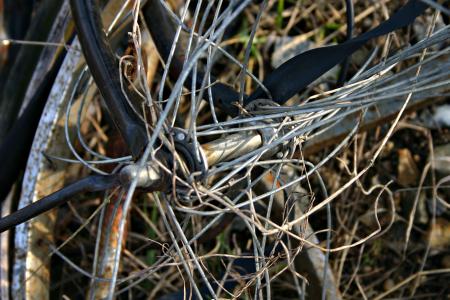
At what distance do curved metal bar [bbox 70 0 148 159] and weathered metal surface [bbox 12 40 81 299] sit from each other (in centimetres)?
56

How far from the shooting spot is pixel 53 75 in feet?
4.50

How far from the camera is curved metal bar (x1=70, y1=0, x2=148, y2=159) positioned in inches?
29.2

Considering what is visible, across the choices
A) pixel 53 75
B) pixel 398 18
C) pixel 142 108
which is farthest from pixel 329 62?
pixel 53 75

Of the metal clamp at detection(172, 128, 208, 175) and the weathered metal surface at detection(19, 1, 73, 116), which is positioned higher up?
the weathered metal surface at detection(19, 1, 73, 116)

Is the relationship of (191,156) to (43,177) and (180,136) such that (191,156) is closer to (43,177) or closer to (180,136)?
(180,136)

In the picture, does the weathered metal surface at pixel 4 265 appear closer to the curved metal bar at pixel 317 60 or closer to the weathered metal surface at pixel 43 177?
the weathered metal surface at pixel 43 177

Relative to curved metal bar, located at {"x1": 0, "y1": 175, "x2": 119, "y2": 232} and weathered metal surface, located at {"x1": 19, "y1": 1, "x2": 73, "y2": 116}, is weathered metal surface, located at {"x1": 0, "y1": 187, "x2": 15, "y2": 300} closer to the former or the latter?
weathered metal surface, located at {"x1": 19, "y1": 1, "x2": 73, "y2": 116}

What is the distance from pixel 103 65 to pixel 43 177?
2.01 ft

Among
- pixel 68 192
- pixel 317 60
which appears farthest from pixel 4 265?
pixel 317 60

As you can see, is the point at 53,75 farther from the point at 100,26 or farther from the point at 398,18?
the point at 398,18

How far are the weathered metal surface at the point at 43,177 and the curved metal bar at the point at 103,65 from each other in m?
0.56

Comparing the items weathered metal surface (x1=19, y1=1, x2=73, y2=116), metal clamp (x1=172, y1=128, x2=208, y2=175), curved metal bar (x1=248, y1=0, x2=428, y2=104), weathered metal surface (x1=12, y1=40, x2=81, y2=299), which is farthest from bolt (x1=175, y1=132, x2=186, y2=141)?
weathered metal surface (x1=19, y1=1, x2=73, y2=116)

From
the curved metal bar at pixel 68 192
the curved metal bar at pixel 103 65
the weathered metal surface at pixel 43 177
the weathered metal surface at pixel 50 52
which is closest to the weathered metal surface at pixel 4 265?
the weathered metal surface at pixel 43 177

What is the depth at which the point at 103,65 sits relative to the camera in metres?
0.75
